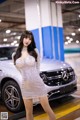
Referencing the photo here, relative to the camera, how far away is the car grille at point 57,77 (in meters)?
4.82

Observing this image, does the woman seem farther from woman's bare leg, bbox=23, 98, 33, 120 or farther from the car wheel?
the car wheel

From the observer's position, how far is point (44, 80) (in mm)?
4789

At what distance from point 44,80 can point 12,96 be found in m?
0.73

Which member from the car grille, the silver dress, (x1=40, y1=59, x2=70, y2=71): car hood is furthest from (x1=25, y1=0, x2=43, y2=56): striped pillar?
the silver dress

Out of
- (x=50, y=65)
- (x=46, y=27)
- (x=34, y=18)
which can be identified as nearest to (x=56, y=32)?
(x=46, y=27)

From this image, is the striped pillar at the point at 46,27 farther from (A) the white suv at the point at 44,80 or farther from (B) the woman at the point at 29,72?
(B) the woman at the point at 29,72

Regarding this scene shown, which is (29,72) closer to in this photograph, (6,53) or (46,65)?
(46,65)

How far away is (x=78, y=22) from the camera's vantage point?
85.1ft

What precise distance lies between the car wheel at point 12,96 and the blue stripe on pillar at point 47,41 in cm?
466

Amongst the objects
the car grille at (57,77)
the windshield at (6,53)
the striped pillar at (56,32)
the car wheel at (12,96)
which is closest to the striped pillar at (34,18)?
the striped pillar at (56,32)

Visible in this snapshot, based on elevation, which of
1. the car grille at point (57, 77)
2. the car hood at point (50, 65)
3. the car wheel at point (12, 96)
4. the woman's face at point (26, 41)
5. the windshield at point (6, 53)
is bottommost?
the car wheel at point (12, 96)

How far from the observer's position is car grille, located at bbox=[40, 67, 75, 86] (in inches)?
190

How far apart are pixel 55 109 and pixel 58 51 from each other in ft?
16.2

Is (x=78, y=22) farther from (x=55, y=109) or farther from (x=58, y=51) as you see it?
(x=55, y=109)
